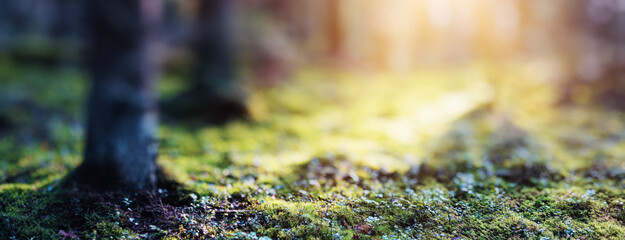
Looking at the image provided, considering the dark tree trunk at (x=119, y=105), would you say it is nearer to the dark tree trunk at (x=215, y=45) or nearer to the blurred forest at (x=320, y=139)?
the blurred forest at (x=320, y=139)

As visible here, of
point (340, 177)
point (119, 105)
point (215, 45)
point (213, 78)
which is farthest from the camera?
point (215, 45)

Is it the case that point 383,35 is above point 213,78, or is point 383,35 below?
above

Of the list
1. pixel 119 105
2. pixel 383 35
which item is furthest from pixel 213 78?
pixel 383 35

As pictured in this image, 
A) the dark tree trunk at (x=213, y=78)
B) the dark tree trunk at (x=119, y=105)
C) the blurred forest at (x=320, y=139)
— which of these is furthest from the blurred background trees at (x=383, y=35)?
the dark tree trunk at (x=119, y=105)

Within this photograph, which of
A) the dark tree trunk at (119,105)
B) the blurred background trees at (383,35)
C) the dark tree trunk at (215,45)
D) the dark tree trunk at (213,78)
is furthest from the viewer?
the blurred background trees at (383,35)

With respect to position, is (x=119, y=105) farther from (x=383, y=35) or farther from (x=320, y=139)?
(x=383, y=35)

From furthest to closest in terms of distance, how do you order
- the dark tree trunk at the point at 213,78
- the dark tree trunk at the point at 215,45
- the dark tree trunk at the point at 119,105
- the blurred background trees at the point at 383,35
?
1. the blurred background trees at the point at 383,35
2. the dark tree trunk at the point at 215,45
3. the dark tree trunk at the point at 213,78
4. the dark tree trunk at the point at 119,105

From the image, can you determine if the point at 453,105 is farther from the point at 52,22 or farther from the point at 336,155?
the point at 52,22
